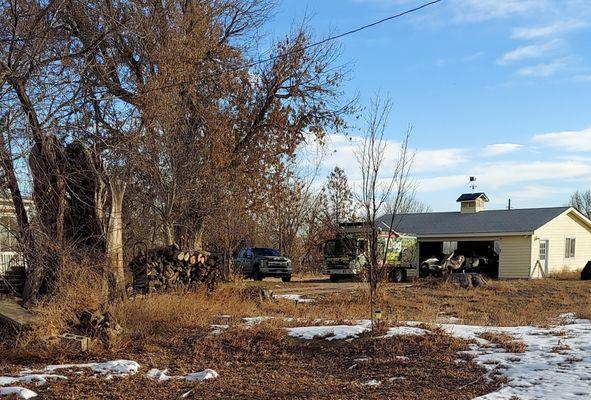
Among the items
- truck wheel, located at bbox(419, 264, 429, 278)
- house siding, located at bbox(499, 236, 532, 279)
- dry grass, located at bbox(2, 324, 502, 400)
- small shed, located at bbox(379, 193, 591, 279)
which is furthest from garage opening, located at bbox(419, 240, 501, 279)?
dry grass, located at bbox(2, 324, 502, 400)

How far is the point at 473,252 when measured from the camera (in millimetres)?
35812

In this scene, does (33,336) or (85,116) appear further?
(85,116)

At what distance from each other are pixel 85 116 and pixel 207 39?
8.28 metres

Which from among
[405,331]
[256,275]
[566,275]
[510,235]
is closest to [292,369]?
[405,331]

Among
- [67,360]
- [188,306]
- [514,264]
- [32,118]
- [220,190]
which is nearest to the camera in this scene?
[67,360]

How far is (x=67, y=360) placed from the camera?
870 centimetres

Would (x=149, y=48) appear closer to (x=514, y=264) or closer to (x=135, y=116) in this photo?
(x=135, y=116)

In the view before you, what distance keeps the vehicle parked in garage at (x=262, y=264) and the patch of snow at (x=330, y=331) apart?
20203mm

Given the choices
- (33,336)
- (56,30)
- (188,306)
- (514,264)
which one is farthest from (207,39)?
(514,264)

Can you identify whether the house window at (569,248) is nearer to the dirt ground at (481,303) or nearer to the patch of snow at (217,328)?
the dirt ground at (481,303)

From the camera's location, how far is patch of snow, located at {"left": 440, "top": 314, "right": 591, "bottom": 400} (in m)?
6.73

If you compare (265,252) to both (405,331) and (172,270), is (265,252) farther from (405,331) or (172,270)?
(405,331)

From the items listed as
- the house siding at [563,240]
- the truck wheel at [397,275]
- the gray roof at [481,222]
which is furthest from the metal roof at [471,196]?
the truck wheel at [397,275]

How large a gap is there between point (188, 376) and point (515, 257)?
2865 centimetres
